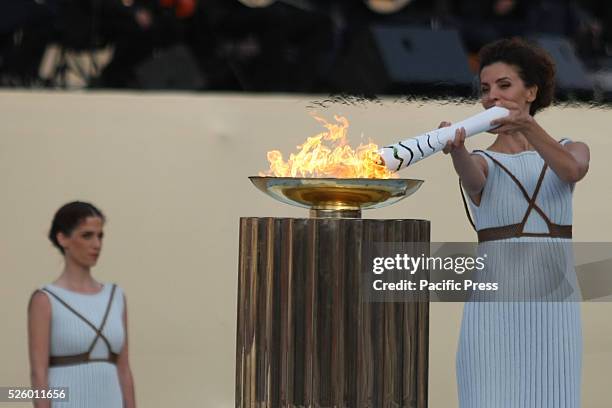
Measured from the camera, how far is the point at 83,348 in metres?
3.92

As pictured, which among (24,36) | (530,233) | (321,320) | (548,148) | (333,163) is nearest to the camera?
(321,320)

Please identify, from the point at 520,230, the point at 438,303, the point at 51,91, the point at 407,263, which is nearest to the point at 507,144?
the point at 520,230

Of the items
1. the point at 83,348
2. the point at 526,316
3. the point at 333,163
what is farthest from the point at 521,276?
the point at 83,348

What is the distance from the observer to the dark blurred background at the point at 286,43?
5.07m

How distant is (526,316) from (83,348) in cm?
119

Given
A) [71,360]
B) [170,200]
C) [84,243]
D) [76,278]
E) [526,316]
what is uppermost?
[170,200]

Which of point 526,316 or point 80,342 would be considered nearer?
point 526,316

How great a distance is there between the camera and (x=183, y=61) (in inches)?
203

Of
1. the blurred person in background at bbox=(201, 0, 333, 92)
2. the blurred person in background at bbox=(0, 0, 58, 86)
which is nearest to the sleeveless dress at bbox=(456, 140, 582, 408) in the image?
the blurred person in background at bbox=(201, 0, 333, 92)

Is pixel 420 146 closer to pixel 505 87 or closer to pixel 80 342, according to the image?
pixel 505 87

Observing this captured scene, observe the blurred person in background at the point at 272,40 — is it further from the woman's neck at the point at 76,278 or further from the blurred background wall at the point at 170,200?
the woman's neck at the point at 76,278

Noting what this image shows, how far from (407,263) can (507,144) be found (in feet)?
2.15

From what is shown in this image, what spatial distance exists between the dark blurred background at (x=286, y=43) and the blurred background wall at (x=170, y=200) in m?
0.07

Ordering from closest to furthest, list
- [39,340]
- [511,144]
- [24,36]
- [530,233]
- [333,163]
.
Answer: [333,163] < [530,233] < [511,144] < [39,340] < [24,36]
